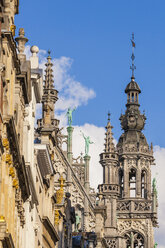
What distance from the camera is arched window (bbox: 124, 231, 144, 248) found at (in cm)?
9600

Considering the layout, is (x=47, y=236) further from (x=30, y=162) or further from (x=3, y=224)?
(x=3, y=224)

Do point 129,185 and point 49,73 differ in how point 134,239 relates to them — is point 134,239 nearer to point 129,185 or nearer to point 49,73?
point 129,185

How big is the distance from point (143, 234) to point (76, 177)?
9218 millimetres

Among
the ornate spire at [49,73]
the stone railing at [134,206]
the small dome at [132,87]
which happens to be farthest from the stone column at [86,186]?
the small dome at [132,87]

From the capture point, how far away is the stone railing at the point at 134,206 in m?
96.5

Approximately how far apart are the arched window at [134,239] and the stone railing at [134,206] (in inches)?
84.8

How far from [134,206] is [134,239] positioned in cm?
309

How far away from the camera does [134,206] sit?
9675cm

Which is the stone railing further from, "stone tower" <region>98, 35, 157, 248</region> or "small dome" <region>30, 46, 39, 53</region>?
"small dome" <region>30, 46, 39, 53</region>

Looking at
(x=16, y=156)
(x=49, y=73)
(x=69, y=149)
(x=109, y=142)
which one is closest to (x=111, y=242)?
(x=69, y=149)

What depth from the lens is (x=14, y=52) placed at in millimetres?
36438

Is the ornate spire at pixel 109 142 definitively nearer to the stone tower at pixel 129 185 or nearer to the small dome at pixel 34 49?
the stone tower at pixel 129 185

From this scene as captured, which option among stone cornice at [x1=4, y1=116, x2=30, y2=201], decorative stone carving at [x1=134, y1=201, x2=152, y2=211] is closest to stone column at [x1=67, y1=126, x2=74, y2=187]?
decorative stone carving at [x1=134, y1=201, x2=152, y2=211]

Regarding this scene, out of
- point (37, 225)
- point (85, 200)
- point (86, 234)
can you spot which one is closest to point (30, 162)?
point (37, 225)
